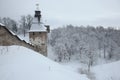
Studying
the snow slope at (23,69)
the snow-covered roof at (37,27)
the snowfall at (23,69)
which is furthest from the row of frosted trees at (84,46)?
the snow slope at (23,69)

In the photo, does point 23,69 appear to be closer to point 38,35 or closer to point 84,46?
point 38,35

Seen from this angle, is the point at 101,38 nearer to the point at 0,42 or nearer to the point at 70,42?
the point at 70,42

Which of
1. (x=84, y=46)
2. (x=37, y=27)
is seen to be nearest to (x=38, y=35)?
(x=37, y=27)

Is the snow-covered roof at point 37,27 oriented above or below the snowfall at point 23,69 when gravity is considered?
above

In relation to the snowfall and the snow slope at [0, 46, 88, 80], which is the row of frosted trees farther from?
the snow slope at [0, 46, 88, 80]

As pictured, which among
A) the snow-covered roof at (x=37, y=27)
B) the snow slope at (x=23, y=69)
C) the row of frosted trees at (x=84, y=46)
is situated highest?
the snow-covered roof at (x=37, y=27)

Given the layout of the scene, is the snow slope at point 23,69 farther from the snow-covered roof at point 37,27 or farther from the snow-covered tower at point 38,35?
the snow-covered roof at point 37,27

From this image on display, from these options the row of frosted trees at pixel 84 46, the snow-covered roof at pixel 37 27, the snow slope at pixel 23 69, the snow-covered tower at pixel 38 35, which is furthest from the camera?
the row of frosted trees at pixel 84 46

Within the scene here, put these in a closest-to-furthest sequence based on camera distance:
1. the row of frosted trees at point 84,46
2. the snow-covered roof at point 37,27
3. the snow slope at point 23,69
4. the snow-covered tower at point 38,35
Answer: the snow slope at point 23,69, the snow-covered tower at point 38,35, the snow-covered roof at point 37,27, the row of frosted trees at point 84,46

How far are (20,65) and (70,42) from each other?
144 feet

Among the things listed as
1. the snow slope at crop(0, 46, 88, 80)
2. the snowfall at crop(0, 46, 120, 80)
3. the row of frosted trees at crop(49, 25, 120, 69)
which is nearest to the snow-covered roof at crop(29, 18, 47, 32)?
the snowfall at crop(0, 46, 120, 80)

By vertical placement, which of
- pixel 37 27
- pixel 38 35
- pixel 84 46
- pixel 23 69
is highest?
pixel 37 27

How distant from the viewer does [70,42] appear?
5191cm

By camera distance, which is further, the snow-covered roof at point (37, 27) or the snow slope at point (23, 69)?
the snow-covered roof at point (37, 27)
